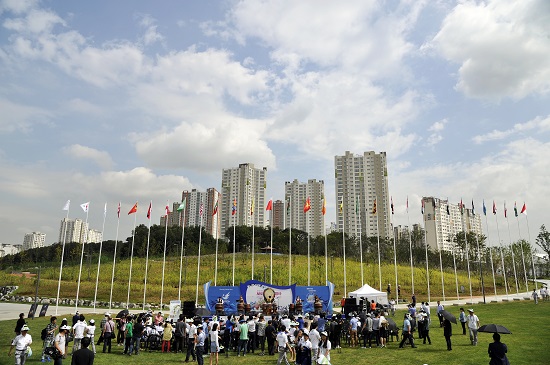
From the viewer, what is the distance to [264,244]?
96500 mm

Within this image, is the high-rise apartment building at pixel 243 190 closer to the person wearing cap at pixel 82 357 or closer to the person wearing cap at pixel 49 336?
the person wearing cap at pixel 49 336

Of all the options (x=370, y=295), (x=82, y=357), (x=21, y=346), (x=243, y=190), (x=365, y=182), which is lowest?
(x=21, y=346)

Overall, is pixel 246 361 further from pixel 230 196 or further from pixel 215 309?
pixel 230 196

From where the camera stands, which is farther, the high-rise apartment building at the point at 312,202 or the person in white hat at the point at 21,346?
the high-rise apartment building at the point at 312,202

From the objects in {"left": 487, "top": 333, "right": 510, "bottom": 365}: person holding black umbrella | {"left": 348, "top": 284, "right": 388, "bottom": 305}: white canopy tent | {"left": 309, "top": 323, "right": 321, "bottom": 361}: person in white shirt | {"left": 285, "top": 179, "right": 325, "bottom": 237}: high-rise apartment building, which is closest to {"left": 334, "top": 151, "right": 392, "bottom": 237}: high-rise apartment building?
{"left": 285, "top": 179, "right": 325, "bottom": 237}: high-rise apartment building

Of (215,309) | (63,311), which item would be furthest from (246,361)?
(63,311)

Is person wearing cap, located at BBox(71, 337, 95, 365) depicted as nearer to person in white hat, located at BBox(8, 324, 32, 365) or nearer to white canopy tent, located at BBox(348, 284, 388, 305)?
person in white hat, located at BBox(8, 324, 32, 365)

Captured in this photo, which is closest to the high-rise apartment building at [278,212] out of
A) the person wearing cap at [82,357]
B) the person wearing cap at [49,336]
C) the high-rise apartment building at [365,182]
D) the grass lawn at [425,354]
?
the high-rise apartment building at [365,182]

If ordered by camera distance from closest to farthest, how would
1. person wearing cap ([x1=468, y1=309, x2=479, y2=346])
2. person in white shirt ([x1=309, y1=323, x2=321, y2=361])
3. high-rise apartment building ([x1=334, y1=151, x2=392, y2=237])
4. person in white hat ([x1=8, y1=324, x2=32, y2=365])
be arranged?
person in white hat ([x1=8, y1=324, x2=32, y2=365]), person in white shirt ([x1=309, y1=323, x2=321, y2=361]), person wearing cap ([x1=468, y1=309, x2=479, y2=346]), high-rise apartment building ([x1=334, y1=151, x2=392, y2=237])

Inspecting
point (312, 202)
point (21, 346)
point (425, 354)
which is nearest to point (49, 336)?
point (21, 346)

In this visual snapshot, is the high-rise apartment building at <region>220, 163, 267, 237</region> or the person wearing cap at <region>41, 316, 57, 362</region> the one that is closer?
the person wearing cap at <region>41, 316, 57, 362</region>

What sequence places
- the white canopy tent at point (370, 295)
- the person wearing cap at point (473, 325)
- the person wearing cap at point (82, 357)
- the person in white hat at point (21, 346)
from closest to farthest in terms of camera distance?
the person wearing cap at point (82, 357), the person in white hat at point (21, 346), the person wearing cap at point (473, 325), the white canopy tent at point (370, 295)

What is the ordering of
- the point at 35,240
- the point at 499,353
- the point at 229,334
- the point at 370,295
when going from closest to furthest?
the point at 499,353 → the point at 229,334 → the point at 370,295 → the point at 35,240

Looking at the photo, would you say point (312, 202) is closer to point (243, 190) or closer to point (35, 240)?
point (243, 190)
